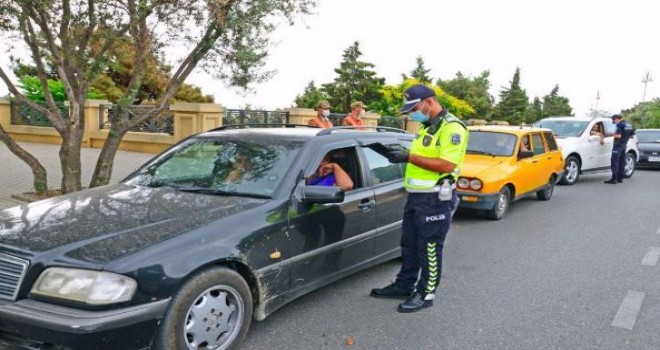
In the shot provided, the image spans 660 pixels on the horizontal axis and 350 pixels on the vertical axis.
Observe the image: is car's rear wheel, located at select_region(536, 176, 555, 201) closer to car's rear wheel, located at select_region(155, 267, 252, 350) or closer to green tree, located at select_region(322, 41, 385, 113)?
car's rear wheel, located at select_region(155, 267, 252, 350)

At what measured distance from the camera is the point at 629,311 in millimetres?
4602

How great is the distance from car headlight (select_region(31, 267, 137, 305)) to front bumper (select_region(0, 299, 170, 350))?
0.06m

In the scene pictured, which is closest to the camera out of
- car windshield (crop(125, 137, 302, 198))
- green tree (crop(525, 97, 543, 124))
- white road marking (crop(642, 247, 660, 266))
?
car windshield (crop(125, 137, 302, 198))

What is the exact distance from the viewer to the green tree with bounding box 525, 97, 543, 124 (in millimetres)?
67300

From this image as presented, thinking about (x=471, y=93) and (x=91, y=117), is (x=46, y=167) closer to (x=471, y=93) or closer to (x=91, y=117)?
(x=91, y=117)

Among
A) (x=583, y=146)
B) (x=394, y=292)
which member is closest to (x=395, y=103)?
(x=583, y=146)

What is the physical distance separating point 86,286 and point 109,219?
70cm

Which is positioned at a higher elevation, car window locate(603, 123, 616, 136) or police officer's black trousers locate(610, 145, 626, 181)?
car window locate(603, 123, 616, 136)

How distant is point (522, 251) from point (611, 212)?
3.75 m

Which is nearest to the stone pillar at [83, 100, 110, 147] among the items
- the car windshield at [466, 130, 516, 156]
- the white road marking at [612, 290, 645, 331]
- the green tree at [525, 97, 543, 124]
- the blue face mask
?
the car windshield at [466, 130, 516, 156]

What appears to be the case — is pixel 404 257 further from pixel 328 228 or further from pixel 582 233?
pixel 582 233

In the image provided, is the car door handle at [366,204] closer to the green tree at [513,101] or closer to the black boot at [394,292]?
the black boot at [394,292]

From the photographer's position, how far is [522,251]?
260 inches

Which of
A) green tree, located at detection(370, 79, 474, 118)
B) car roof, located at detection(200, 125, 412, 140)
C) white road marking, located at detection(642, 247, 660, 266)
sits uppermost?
green tree, located at detection(370, 79, 474, 118)
